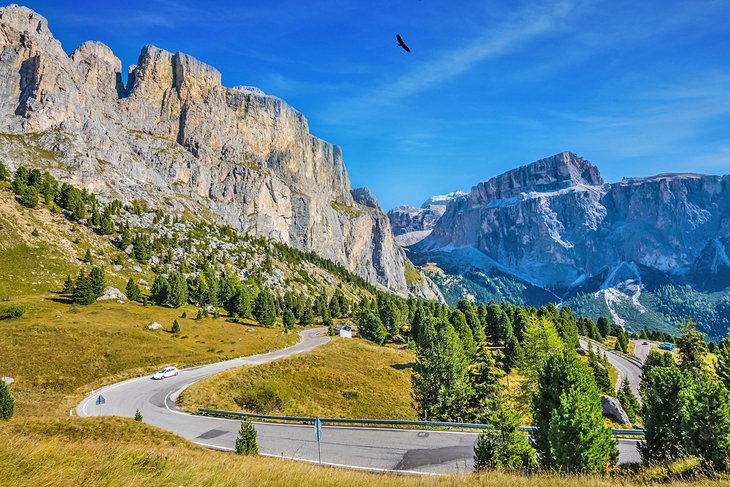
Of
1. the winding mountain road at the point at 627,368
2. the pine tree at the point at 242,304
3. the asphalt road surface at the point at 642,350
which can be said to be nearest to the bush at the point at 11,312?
the pine tree at the point at 242,304

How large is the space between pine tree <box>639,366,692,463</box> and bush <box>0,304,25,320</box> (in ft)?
262

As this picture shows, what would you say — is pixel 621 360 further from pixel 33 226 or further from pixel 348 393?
pixel 33 226

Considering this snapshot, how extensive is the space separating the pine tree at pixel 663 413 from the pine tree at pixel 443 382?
23820mm

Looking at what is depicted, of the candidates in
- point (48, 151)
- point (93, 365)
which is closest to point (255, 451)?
point (93, 365)

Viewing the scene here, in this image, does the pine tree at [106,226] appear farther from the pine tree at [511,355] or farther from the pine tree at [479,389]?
the pine tree at [511,355]

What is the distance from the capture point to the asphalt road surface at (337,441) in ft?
72.3

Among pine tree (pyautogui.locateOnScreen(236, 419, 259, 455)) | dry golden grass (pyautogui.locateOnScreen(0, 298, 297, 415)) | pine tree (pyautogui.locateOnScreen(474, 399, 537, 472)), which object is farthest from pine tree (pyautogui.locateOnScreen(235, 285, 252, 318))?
pine tree (pyautogui.locateOnScreen(474, 399, 537, 472))

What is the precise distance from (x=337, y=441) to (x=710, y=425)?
68.5 feet

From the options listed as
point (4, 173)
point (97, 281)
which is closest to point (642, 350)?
point (97, 281)

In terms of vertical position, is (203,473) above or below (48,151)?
below

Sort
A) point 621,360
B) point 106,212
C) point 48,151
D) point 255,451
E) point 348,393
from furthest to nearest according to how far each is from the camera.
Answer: point 48,151 → point 106,212 → point 621,360 → point 348,393 → point 255,451

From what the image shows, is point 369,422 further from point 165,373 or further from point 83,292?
point 83,292

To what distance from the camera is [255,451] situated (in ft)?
71.8

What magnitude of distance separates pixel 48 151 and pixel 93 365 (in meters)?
158
